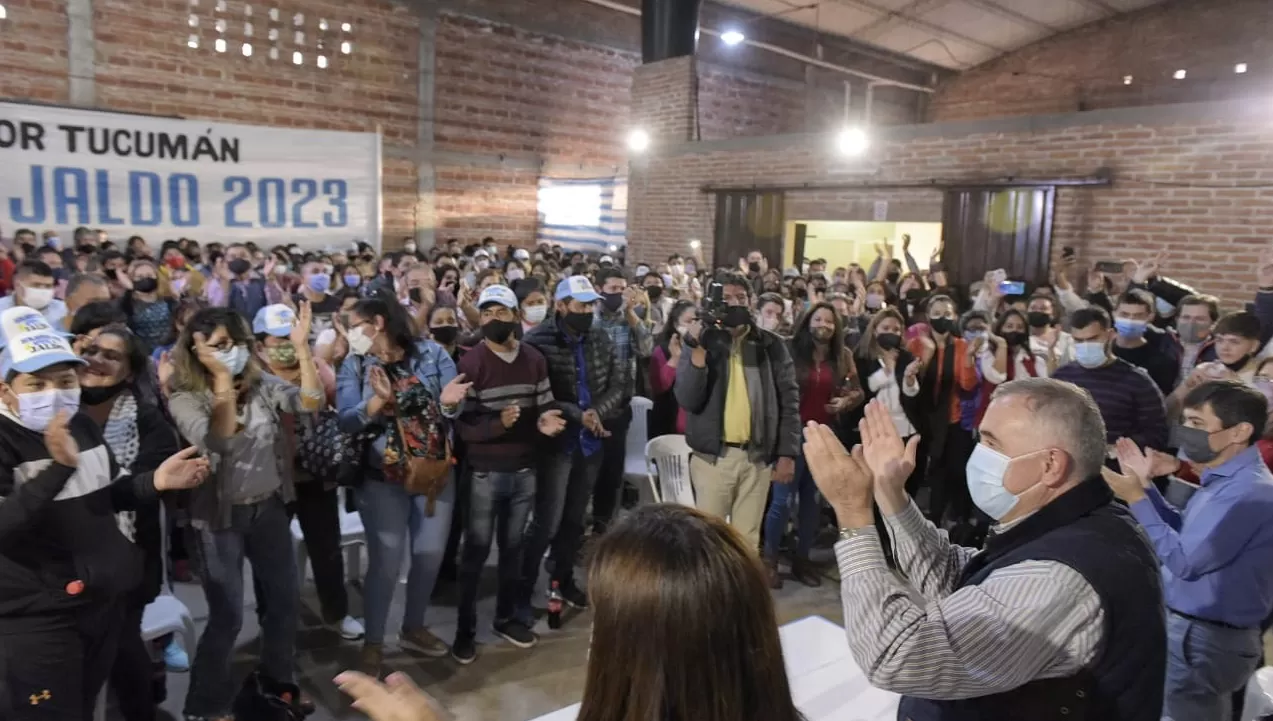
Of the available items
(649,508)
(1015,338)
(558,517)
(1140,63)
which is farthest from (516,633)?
(1140,63)

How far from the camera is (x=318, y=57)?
39.4 feet

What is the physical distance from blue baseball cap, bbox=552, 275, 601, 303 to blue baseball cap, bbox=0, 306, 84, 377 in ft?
7.44

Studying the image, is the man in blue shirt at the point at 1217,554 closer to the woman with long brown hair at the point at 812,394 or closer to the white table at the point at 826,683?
the white table at the point at 826,683

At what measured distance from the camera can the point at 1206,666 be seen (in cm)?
269

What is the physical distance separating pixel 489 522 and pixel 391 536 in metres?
0.44

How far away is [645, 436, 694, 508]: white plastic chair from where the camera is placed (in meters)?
4.65

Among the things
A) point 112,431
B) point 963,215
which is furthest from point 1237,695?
point 963,215

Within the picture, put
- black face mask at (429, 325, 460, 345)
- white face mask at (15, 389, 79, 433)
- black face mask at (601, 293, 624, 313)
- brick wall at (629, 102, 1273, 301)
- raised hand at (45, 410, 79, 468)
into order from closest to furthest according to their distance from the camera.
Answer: raised hand at (45, 410, 79, 468), white face mask at (15, 389, 79, 433), black face mask at (429, 325, 460, 345), black face mask at (601, 293, 624, 313), brick wall at (629, 102, 1273, 301)

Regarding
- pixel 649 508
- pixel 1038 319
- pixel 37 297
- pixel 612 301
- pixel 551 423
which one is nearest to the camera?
pixel 649 508

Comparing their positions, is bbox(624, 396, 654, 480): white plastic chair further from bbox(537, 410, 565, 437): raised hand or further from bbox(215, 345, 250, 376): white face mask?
bbox(215, 345, 250, 376): white face mask

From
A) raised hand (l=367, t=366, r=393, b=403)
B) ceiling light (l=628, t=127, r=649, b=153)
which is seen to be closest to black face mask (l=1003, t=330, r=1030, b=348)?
raised hand (l=367, t=366, r=393, b=403)

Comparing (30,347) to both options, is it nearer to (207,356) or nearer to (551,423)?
(207,356)

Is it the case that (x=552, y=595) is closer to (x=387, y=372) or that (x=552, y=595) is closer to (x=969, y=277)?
(x=387, y=372)

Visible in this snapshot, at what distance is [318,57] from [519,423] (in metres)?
10.3
